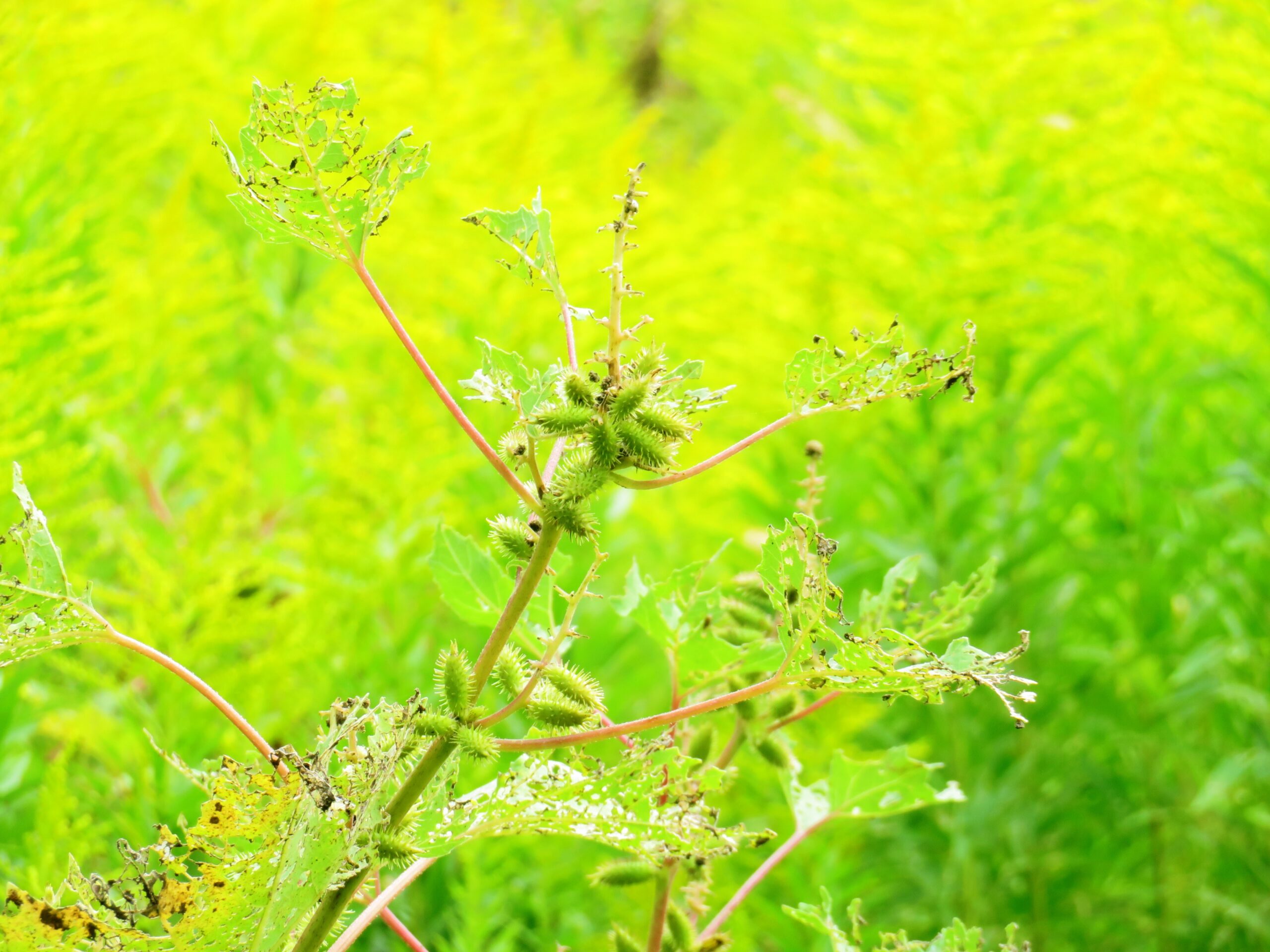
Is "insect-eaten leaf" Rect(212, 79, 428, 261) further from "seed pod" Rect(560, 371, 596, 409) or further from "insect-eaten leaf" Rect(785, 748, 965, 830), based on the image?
"insect-eaten leaf" Rect(785, 748, 965, 830)

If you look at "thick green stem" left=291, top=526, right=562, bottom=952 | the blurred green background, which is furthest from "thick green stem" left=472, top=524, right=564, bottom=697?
the blurred green background

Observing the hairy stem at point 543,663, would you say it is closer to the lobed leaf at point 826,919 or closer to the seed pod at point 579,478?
the seed pod at point 579,478

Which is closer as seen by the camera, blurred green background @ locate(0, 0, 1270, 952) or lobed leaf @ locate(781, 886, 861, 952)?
lobed leaf @ locate(781, 886, 861, 952)

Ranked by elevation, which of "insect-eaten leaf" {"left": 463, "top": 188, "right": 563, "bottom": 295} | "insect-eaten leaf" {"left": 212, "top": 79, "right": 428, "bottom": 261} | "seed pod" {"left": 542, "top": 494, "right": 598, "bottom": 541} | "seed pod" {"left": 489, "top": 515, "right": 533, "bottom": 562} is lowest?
"seed pod" {"left": 489, "top": 515, "right": 533, "bottom": 562}

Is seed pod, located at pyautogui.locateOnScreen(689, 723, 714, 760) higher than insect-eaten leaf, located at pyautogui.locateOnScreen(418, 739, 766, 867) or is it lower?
lower

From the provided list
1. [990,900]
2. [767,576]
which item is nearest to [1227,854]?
[990,900]

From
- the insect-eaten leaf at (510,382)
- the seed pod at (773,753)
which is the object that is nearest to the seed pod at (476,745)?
the insect-eaten leaf at (510,382)

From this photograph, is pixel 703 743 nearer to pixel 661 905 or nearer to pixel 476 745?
pixel 661 905
